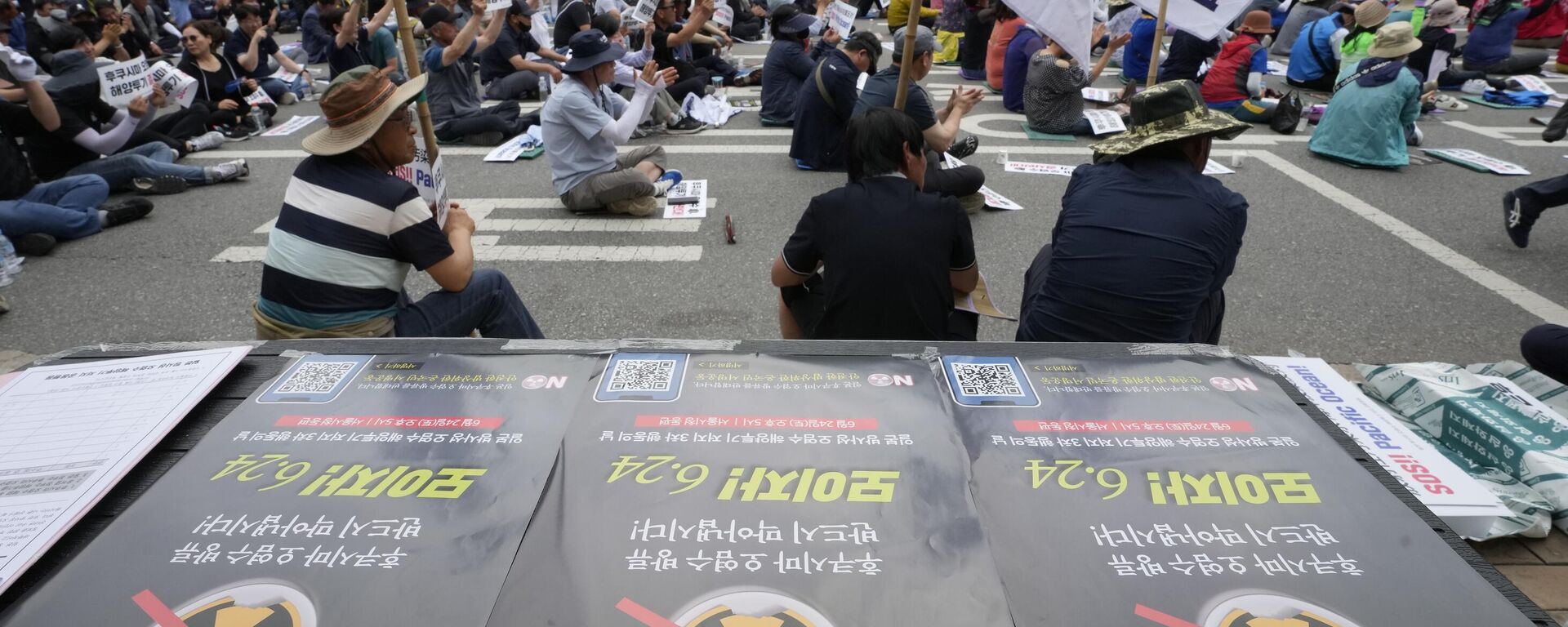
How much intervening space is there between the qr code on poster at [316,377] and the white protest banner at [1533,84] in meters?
13.2

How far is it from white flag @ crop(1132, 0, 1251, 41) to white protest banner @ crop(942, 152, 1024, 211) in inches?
64.0

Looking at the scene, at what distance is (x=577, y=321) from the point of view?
443 cm

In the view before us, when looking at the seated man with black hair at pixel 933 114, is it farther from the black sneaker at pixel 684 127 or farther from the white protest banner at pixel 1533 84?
the white protest banner at pixel 1533 84

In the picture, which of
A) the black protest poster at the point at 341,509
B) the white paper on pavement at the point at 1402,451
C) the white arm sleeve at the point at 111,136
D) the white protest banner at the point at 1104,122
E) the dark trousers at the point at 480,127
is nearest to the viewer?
the black protest poster at the point at 341,509

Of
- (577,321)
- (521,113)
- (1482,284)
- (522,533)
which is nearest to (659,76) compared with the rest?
(577,321)

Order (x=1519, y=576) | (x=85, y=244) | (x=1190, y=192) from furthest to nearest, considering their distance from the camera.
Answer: (x=85, y=244) < (x=1190, y=192) < (x=1519, y=576)

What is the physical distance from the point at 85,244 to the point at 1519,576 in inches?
301

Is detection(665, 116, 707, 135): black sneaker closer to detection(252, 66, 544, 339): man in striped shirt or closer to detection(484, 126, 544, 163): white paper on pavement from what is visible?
detection(484, 126, 544, 163): white paper on pavement

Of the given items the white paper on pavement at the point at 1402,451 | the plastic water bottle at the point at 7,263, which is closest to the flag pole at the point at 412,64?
the white paper on pavement at the point at 1402,451

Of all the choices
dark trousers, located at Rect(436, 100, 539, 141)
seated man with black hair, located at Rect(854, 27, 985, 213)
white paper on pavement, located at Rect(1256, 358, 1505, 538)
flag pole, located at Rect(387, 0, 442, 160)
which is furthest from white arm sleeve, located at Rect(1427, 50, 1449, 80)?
flag pole, located at Rect(387, 0, 442, 160)

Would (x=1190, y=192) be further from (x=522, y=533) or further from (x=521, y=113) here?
(x=521, y=113)

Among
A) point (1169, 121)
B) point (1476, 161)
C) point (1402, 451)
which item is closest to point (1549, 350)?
point (1402, 451)

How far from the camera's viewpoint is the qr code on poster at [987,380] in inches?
61.4

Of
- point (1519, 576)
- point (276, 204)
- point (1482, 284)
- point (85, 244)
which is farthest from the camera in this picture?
point (276, 204)
